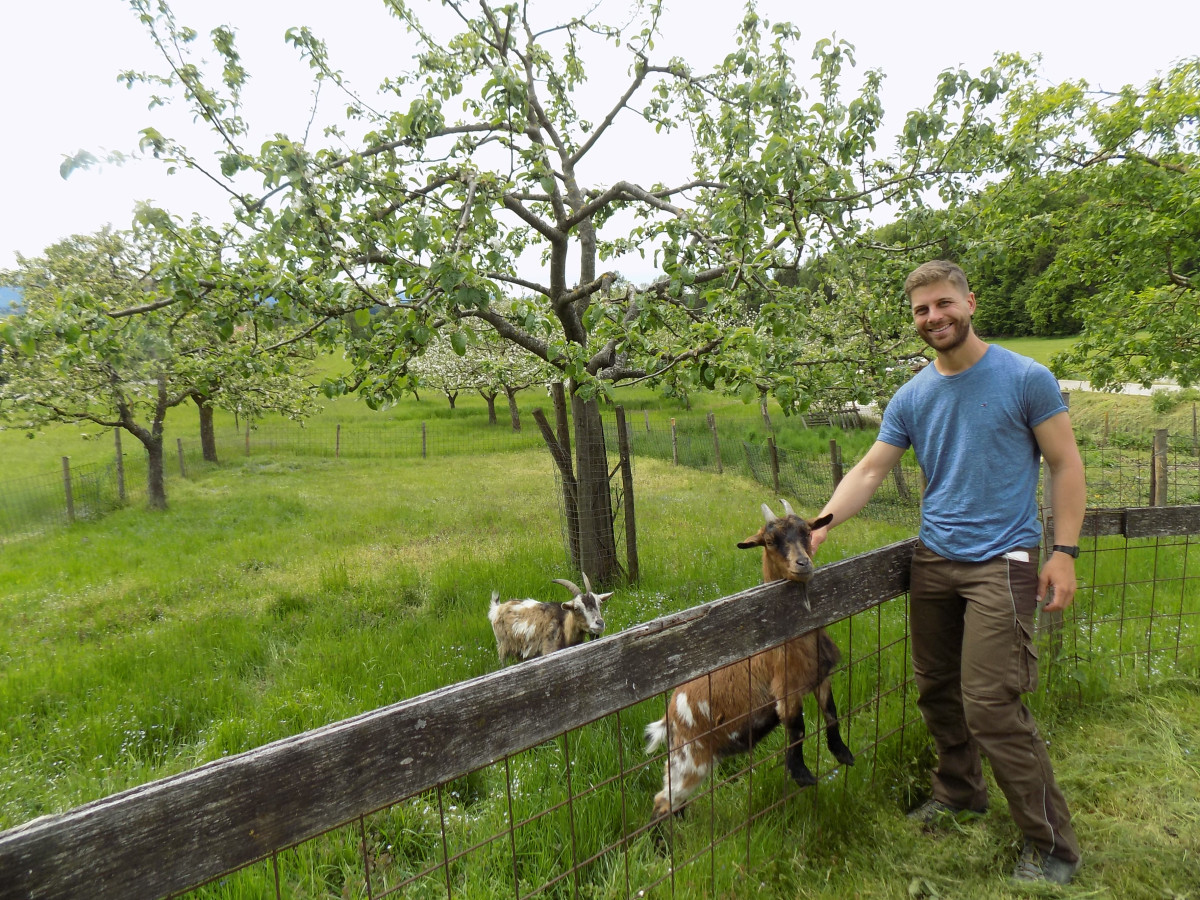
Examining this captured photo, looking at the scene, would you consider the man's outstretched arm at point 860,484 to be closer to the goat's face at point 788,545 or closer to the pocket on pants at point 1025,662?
the goat's face at point 788,545

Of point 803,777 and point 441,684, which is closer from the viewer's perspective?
point 803,777

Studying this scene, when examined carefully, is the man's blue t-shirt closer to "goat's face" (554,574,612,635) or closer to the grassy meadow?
the grassy meadow

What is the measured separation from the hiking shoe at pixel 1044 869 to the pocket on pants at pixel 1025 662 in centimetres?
72

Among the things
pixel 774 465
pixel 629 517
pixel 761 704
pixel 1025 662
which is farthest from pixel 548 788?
pixel 774 465

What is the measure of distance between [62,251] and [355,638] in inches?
693

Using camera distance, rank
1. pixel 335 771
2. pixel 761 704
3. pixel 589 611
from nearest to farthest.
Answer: pixel 335 771, pixel 761 704, pixel 589 611

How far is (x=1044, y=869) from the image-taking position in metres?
2.58


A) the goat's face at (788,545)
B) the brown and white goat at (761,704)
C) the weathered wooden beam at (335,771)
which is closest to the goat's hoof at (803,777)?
the brown and white goat at (761,704)

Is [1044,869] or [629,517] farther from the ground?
[629,517]

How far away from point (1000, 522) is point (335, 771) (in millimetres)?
2631

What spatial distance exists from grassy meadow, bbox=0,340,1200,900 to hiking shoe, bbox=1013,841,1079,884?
9 centimetres

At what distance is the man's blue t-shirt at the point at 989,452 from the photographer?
8.39ft

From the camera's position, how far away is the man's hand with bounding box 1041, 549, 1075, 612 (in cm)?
255

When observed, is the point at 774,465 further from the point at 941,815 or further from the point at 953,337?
the point at 953,337
